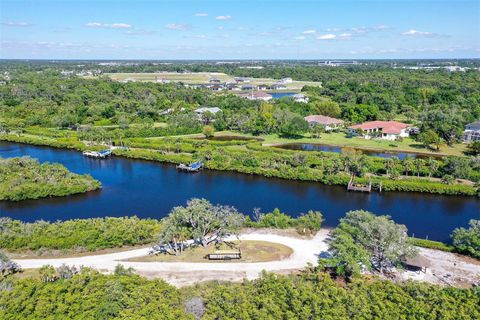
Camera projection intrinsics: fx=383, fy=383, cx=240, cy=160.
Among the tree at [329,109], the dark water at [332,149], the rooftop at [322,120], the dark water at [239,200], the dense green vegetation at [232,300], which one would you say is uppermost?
the tree at [329,109]

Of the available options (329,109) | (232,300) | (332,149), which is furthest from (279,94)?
(232,300)

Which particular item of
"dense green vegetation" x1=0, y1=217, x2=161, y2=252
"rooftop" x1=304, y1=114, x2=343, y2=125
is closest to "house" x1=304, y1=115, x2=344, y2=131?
"rooftop" x1=304, y1=114, x2=343, y2=125

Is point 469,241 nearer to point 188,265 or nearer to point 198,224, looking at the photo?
point 198,224

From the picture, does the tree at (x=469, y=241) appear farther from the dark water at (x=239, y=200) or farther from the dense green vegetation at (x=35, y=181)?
the dense green vegetation at (x=35, y=181)

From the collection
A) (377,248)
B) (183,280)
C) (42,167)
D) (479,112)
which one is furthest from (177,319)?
(479,112)

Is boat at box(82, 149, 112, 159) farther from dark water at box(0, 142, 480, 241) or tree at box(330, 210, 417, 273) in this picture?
tree at box(330, 210, 417, 273)

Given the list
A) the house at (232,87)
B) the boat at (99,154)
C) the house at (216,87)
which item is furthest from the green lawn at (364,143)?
the house at (232,87)
